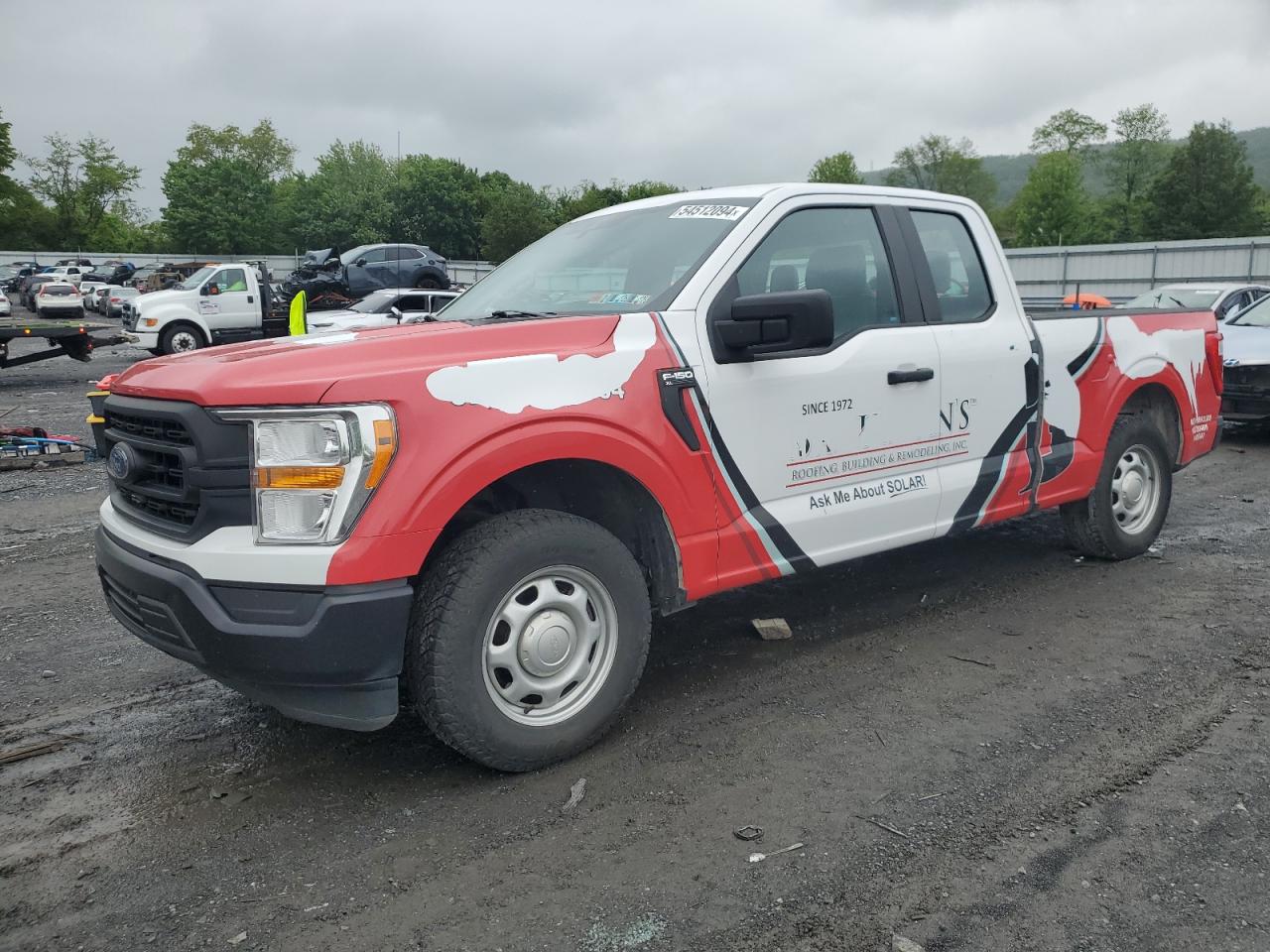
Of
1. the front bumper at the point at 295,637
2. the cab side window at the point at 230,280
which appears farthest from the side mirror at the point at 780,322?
the cab side window at the point at 230,280

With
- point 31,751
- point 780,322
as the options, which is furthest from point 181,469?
point 780,322

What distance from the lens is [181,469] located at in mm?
3188

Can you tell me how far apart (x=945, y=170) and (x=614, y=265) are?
385ft

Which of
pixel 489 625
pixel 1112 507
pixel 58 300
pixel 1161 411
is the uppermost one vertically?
pixel 58 300

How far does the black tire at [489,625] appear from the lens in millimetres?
3191

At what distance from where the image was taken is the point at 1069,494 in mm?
5477

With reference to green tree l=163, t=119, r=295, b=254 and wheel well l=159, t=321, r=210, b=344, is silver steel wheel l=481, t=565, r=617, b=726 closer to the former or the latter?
wheel well l=159, t=321, r=210, b=344

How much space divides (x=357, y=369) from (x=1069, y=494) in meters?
3.86

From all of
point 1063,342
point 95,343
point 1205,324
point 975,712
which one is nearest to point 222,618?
point 975,712

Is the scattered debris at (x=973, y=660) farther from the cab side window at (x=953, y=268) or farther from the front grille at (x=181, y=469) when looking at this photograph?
the front grille at (x=181, y=469)

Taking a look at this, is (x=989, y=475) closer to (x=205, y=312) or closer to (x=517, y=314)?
(x=517, y=314)

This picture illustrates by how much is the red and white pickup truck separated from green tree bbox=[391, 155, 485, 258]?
56159mm

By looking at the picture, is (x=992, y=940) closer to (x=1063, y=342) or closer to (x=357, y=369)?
(x=357, y=369)

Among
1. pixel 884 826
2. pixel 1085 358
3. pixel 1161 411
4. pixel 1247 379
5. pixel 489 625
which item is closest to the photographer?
pixel 884 826
